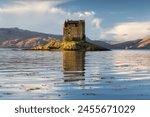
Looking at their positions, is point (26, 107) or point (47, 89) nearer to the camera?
point (26, 107)

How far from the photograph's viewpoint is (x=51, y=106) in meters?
24.9

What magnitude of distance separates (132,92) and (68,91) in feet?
17.7

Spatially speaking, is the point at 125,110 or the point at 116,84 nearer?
the point at 125,110

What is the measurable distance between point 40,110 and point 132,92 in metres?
11.7

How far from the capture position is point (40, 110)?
23.6 m

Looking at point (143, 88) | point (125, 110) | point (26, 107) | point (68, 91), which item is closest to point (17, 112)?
point (26, 107)

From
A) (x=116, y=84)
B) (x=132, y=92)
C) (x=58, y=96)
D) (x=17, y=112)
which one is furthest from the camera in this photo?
(x=116, y=84)

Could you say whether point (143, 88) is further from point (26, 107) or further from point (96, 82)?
point (26, 107)

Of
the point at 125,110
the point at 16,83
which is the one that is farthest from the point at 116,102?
the point at 16,83

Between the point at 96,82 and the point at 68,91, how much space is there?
747 cm

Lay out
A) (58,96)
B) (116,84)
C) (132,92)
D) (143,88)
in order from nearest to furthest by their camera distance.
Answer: (58,96), (132,92), (143,88), (116,84)

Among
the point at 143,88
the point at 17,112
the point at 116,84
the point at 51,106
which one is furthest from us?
the point at 116,84

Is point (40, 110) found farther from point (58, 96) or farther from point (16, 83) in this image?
point (16, 83)

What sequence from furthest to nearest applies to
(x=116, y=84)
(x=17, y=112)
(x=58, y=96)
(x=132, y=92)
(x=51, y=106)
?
(x=116, y=84) → (x=132, y=92) → (x=58, y=96) → (x=51, y=106) → (x=17, y=112)
